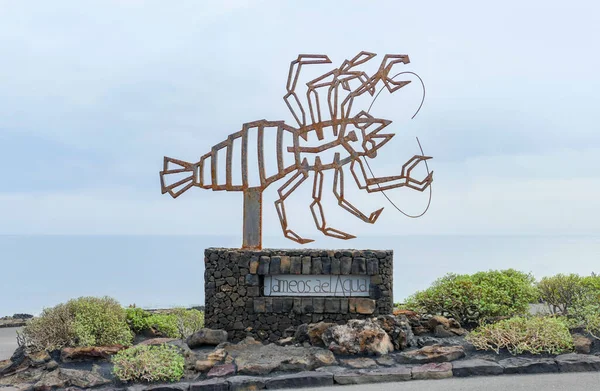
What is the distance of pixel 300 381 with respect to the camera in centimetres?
756

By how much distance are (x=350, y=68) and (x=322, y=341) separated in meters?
4.57

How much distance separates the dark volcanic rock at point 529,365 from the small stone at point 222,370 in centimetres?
334

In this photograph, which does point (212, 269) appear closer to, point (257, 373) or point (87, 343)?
point (87, 343)

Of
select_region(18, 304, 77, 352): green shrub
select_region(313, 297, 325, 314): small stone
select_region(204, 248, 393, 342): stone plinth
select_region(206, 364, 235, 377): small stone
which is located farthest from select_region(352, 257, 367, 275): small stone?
select_region(18, 304, 77, 352): green shrub

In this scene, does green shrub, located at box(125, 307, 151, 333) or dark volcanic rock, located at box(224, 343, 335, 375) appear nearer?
dark volcanic rock, located at box(224, 343, 335, 375)

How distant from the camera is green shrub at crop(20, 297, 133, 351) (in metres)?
9.25

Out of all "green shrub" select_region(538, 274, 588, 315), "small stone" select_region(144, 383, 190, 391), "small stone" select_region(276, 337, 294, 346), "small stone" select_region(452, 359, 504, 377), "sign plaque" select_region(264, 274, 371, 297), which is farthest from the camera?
"green shrub" select_region(538, 274, 588, 315)

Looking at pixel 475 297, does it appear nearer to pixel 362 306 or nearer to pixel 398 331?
pixel 362 306

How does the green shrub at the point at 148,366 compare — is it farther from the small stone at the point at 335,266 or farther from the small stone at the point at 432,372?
the small stone at the point at 335,266

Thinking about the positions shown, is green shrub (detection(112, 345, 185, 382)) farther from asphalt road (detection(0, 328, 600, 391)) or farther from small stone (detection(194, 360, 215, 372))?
asphalt road (detection(0, 328, 600, 391))

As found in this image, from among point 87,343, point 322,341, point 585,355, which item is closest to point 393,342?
point 322,341

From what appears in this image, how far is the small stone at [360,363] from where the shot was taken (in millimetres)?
7954

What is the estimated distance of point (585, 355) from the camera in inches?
331

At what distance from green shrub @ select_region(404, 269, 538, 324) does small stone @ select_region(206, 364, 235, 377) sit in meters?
4.32
